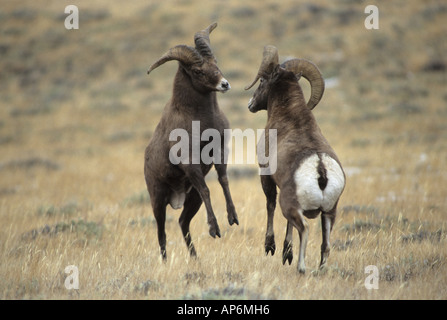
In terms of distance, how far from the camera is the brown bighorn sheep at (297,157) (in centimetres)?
535

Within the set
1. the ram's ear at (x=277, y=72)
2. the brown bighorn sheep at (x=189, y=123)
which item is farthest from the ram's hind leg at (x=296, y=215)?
the ram's ear at (x=277, y=72)

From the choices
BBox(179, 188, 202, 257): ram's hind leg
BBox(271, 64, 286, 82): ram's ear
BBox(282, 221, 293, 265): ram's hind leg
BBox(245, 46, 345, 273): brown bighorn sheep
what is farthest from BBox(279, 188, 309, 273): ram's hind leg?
BBox(179, 188, 202, 257): ram's hind leg

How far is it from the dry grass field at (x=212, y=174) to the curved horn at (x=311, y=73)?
6.76 ft

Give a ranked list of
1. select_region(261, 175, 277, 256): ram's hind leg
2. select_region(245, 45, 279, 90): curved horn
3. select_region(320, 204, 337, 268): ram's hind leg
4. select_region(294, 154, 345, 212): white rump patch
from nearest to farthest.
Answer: select_region(294, 154, 345, 212): white rump patch, select_region(320, 204, 337, 268): ram's hind leg, select_region(261, 175, 277, 256): ram's hind leg, select_region(245, 45, 279, 90): curved horn

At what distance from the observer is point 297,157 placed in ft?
18.4

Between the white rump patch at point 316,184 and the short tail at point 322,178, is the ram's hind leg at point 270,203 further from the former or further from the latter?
the short tail at point 322,178

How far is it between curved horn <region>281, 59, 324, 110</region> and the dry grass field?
6.76 feet

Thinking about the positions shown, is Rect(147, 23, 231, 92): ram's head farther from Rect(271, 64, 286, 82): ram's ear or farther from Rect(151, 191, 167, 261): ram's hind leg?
Rect(151, 191, 167, 261): ram's hind leg

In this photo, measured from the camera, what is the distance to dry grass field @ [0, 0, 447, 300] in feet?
19.0

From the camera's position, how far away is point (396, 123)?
19.4 metres

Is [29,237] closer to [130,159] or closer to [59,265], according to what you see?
[59,265]

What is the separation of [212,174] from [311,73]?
9118 mm

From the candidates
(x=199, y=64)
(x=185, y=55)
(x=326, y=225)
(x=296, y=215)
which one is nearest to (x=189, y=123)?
(x=199, y=64)

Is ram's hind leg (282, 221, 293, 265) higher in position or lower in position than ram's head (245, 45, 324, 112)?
lower
